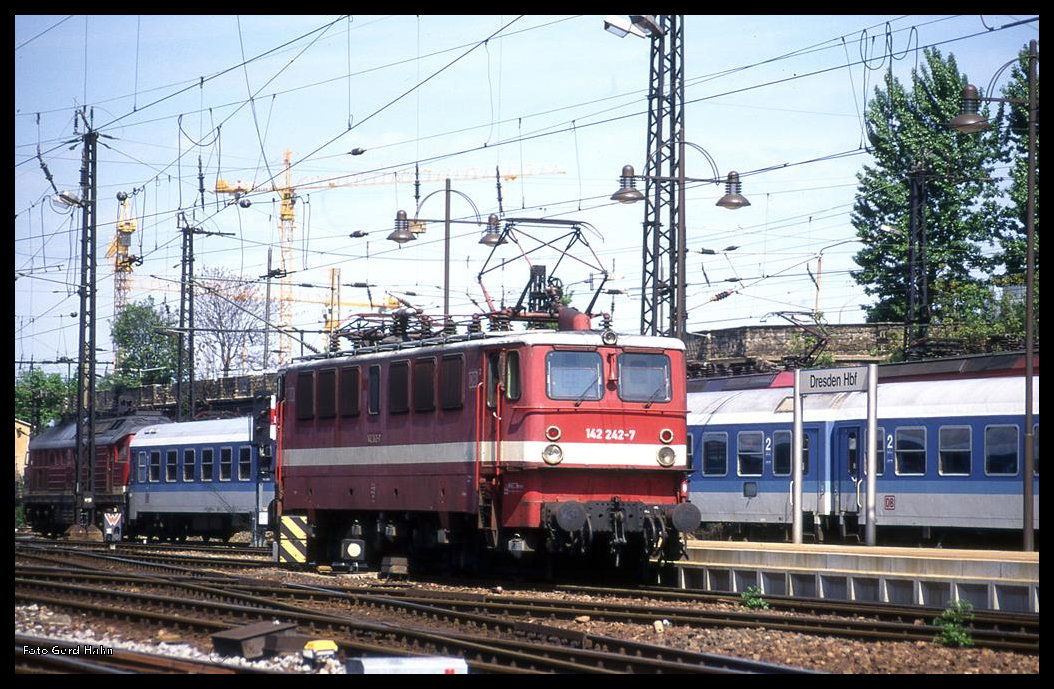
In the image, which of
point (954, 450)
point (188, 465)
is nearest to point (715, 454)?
point (954, 450)

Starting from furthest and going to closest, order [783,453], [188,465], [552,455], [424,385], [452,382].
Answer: [188,465] → [783,453] → [424,385] → [452,382] → [552,455]

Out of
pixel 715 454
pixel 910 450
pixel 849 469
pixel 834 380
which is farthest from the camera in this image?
pixel 715 454

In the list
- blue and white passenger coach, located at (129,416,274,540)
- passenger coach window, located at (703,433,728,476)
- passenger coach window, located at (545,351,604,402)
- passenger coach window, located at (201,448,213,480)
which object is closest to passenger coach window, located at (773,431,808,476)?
passenger coach window, located at (703,433,728,476)

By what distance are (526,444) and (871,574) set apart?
16.2ft

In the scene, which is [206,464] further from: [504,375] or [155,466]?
[504,375]

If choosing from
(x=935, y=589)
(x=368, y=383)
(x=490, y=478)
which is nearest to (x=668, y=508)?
(x=490, y=478)

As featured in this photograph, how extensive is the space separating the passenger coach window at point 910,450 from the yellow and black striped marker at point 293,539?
35.3 feet

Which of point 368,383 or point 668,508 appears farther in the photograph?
point 368,383

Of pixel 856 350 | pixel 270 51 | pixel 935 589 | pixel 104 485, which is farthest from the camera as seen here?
pixel 856 350

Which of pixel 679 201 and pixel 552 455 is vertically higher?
pixel 679 201

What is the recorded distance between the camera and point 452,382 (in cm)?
2092
